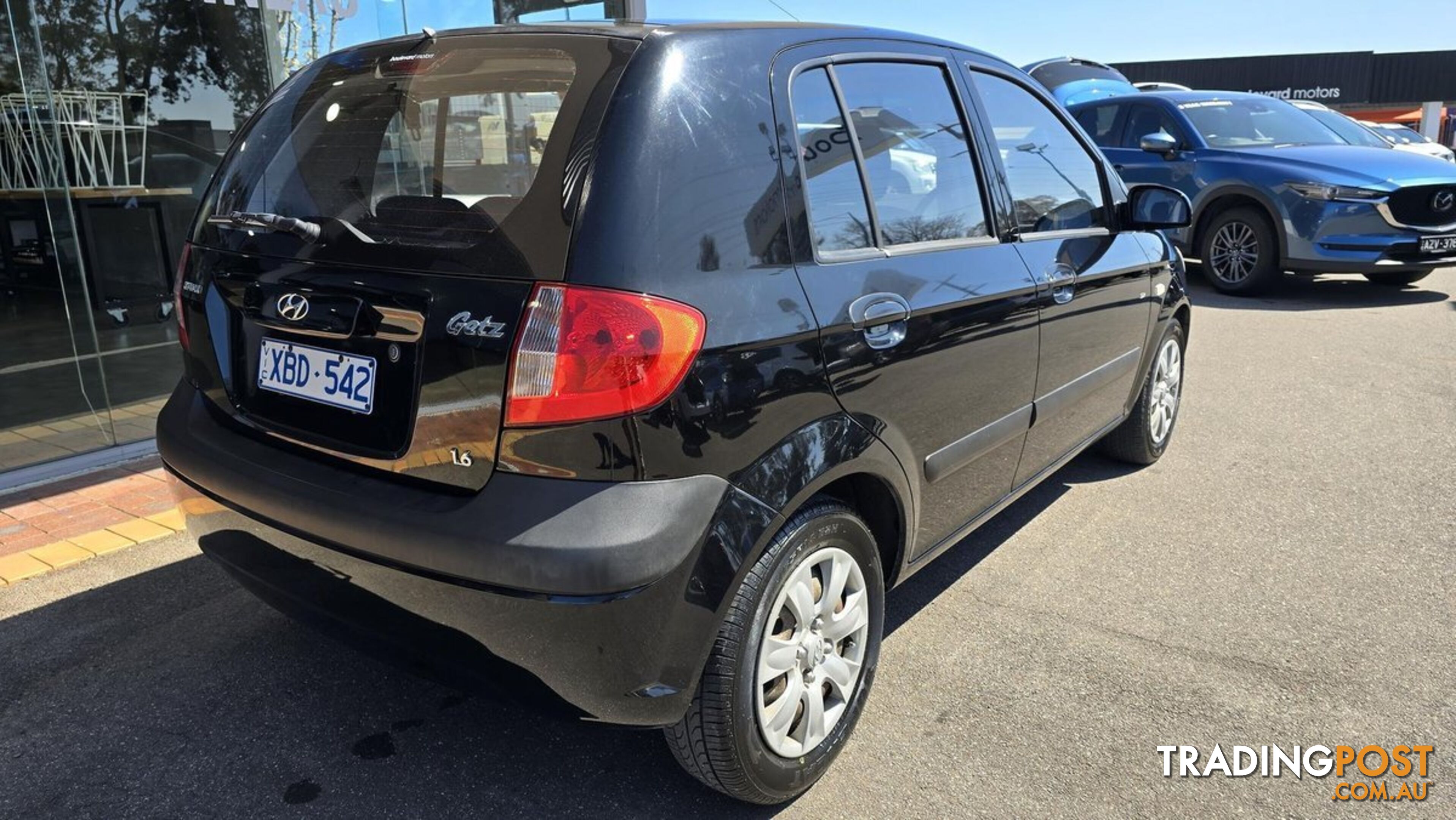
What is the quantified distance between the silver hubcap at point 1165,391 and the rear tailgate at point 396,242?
10.2ft

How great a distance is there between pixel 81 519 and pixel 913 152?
355cm

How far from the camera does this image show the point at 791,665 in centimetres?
216

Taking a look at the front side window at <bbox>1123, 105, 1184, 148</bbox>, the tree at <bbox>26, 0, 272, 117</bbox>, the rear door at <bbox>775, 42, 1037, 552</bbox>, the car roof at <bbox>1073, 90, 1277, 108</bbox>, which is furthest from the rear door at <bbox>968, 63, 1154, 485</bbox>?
the car roof at <bbox>1073, 90, 1277, 108</bbox>

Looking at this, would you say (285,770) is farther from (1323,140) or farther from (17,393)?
(1323,140)

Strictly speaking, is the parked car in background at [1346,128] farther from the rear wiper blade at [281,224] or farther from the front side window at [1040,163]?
the rear wiper blade at [281,224]

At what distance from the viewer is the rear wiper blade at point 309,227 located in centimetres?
209

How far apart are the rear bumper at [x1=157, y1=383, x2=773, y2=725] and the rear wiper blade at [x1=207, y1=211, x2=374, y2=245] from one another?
18.7 inches

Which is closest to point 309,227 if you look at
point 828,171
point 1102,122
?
point 828,171

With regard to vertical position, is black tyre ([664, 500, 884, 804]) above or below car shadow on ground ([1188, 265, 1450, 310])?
above

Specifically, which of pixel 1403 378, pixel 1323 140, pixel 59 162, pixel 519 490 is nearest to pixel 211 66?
pixel 59 162

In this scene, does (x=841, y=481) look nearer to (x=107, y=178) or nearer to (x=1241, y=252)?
(x=107, y=178)

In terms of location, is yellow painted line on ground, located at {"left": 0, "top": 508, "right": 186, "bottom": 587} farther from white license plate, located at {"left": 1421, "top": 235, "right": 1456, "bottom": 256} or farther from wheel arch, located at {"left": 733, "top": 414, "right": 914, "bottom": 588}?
white license plate, located at {"left": 1421, "top": 235, "right": 1456, "bottom": 256}

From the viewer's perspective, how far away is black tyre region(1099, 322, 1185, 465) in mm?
4277

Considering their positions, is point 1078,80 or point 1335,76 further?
point 1335,76
